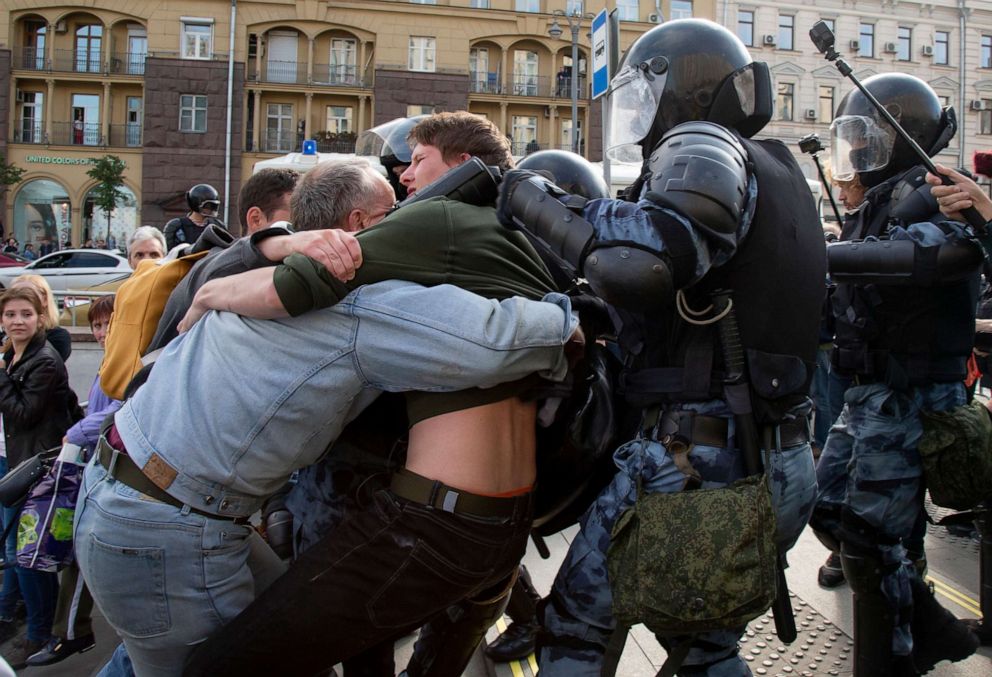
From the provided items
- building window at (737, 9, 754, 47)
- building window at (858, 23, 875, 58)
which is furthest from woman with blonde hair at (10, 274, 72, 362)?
building window at (858, 23, 875, 58)

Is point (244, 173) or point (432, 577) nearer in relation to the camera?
point (432, 577)

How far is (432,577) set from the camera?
5.63 ft

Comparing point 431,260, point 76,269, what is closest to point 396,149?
point 431,260

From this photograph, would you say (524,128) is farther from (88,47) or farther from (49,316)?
(49,316)

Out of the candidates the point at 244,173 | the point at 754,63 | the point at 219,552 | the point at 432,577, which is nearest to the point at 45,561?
the point at 219,552

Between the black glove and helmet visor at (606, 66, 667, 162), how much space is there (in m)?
0.52

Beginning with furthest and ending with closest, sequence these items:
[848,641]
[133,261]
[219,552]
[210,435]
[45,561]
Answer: [133,261] → [848,641] → [45,561] → [219,552] → [210,435]

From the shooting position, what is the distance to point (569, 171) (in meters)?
3.30

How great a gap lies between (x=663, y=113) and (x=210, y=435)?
4.62 feet

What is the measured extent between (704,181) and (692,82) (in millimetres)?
528

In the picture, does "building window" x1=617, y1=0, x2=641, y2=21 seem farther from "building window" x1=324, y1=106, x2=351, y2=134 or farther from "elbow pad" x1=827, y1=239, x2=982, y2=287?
"elbow pad" x1=827, y1=239, x2=982, y2=287

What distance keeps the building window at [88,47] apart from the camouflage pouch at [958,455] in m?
35.8

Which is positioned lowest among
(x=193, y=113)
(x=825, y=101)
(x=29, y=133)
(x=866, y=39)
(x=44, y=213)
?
(x=44, y=213)

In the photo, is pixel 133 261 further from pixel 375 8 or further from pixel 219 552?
pixel 375 8
